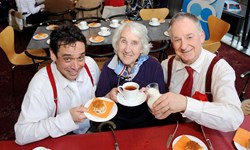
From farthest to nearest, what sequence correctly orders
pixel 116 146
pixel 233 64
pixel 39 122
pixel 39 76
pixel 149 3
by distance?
pixel 149 3 < pixel 233 64 < pixel 39 76 < pixel 39 122 < pixel 116 146

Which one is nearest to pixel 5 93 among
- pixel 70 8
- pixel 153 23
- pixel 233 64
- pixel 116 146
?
pixel 70 8

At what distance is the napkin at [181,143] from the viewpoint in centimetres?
121

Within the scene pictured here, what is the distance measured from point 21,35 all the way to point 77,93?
4.59 m

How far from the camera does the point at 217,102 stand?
4.35ft

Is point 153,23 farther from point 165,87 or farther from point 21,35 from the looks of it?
point 21,35

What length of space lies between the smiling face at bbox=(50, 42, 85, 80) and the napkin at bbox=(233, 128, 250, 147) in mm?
1098

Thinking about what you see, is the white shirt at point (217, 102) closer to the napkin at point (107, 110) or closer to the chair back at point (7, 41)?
the napkin at point (107, 110)

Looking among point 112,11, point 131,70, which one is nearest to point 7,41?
point 112,11

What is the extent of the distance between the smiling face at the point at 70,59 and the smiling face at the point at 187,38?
66 centimetres

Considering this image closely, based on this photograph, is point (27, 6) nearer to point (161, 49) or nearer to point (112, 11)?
point (112, 11)

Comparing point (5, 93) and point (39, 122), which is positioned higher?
point (39, 122)

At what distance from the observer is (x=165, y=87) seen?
1.93 metres

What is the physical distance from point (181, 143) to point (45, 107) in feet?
2.96

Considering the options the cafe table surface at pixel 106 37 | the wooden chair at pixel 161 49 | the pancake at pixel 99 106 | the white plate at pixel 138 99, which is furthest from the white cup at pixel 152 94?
the cafe table surface at pixel 106 37
